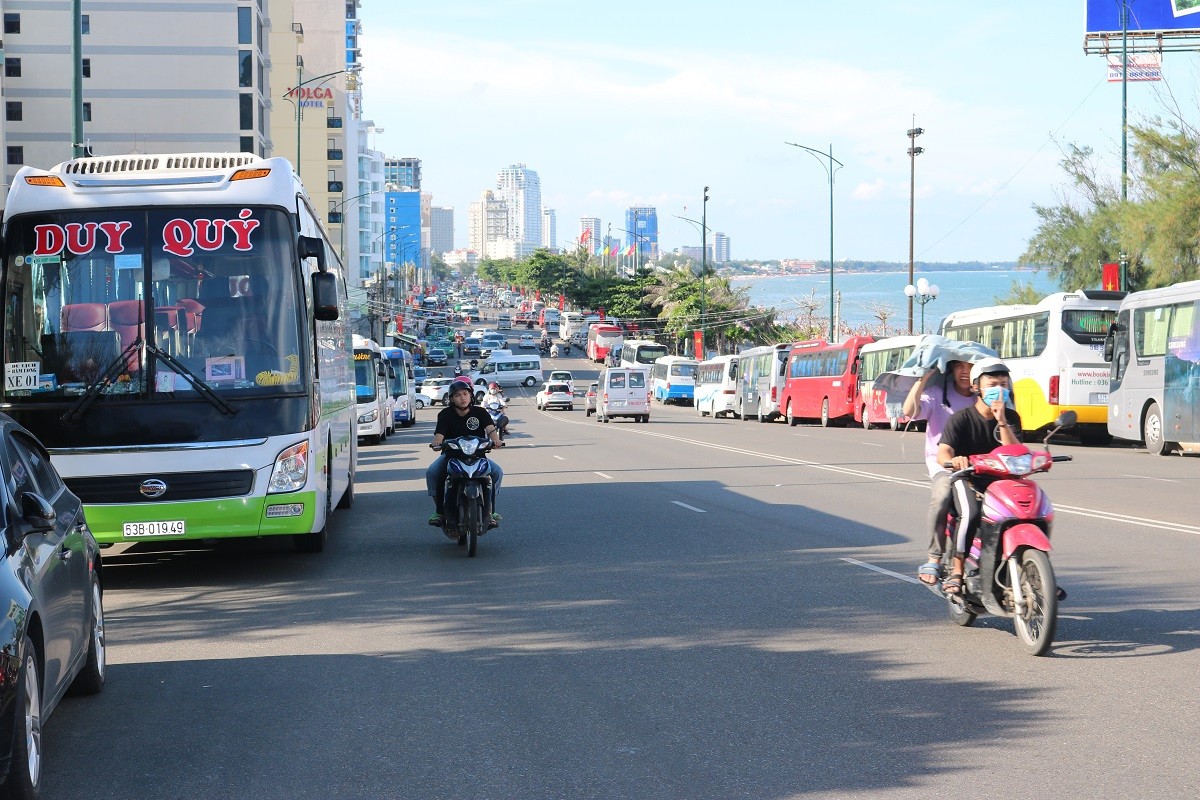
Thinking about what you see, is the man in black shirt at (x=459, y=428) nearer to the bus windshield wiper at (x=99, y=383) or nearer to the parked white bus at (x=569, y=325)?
the bus windshield wiper at (x=99, y=383)

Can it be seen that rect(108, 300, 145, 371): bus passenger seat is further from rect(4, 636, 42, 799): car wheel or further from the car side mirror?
rect(4, 636, 42, 799): car wheel

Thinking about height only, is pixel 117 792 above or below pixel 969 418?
below

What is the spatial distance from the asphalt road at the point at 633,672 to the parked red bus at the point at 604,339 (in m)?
94.3

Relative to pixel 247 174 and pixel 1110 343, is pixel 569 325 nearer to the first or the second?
pixel 1110 343

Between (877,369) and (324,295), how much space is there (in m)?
32.7

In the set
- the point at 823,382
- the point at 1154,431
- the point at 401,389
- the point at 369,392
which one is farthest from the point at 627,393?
the point at 1154,431

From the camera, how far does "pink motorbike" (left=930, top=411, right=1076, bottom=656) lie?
7.80 meters

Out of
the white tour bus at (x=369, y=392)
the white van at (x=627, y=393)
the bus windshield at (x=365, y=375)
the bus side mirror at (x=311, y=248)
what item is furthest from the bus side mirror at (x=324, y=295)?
the white van at (x=627, y=393)

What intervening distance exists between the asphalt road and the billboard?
36.2m

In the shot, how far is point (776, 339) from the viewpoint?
101 m

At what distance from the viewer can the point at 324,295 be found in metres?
11.4

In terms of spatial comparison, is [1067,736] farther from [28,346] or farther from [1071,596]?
[28,346]

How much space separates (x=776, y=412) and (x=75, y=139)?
36008 mm

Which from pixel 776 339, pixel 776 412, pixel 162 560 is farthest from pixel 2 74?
pixel 162 560
